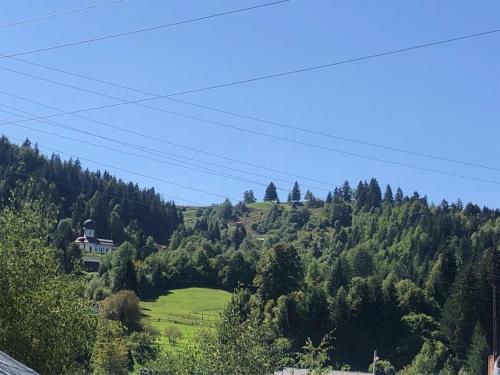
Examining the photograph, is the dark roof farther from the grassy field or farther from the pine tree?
the grassy field

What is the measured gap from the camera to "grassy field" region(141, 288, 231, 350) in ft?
368

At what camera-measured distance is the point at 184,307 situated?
131 metres

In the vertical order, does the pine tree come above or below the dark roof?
below

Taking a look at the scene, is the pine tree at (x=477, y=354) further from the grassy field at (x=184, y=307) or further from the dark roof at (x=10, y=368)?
the dark roof at (x=10, y=368)

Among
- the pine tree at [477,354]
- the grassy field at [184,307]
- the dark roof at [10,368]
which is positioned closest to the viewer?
the dark roof at [10,368]

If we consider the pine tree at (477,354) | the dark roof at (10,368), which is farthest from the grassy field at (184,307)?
the dark roof at (10,368)

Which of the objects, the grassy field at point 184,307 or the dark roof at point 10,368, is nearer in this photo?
the dark roof at point 10,368

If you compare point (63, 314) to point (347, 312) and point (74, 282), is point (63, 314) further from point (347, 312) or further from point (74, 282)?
point (347, 312)

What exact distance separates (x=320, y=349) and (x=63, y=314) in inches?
411

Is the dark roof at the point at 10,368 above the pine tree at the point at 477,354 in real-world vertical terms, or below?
above

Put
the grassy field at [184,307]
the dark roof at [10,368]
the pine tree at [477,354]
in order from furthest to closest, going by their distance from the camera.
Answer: the grassy field at [184,307] < the pine tree at [477,354] < the dark roof at [10,368]

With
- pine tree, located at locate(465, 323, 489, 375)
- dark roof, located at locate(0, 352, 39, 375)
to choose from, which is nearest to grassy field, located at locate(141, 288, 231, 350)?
pine tree, located at locate(465, 323, 489, 375)

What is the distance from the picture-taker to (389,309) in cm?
11431

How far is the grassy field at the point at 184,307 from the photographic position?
112 m
